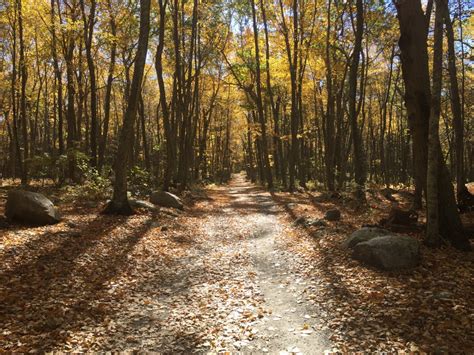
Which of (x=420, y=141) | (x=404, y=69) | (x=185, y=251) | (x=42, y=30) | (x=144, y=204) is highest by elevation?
(x=42, y=30)

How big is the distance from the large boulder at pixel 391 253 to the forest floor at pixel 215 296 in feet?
0.80

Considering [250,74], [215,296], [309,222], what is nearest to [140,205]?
[309,222]

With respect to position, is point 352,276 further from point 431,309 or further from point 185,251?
point 185,251

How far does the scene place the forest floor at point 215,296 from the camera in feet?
16.5

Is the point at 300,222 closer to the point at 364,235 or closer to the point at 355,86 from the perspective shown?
the point at 364,235

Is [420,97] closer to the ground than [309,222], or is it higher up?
higher up

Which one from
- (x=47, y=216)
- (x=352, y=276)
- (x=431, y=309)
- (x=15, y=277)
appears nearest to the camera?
(x=431, y=309)

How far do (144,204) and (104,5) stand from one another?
11683 millimetres

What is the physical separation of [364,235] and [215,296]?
13.7ft

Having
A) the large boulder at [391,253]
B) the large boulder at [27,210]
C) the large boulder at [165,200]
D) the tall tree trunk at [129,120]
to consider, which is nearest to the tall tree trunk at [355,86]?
the large boulder at [391,253]

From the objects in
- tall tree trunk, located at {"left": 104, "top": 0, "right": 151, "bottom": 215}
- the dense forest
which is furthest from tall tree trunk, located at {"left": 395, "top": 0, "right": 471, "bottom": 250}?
tall tree trunk, located at {"left": 104, "top": 0, "right": 151, "bottom": 215}

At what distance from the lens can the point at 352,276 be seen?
285 inches

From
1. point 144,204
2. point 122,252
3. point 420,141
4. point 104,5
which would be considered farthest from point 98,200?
point 420,141

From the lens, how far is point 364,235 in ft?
28.9
